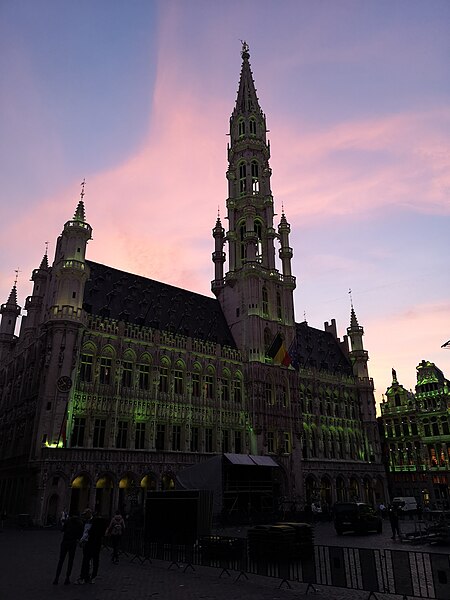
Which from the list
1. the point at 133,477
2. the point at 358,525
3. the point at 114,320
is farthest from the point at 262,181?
the point at 358,525

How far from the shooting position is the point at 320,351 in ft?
257

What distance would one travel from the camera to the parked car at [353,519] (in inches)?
1206

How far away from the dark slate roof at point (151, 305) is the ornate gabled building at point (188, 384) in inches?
7.1

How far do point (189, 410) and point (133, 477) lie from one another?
9.54 meters

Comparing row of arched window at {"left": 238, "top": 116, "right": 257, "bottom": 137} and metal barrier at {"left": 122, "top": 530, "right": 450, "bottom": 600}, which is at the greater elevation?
row of arched window at {"left": 238, "top": 116, "right": 257, "bottom": 137}

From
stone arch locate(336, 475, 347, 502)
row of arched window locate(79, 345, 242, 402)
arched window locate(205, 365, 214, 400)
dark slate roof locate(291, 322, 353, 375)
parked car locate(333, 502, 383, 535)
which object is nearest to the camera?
parked car locate(333, 502, 383, 535)

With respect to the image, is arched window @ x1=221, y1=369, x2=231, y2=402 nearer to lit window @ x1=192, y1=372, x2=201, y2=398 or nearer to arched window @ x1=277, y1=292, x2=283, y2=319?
lit window @ x1=192, y1=372, x2=201, y2=398

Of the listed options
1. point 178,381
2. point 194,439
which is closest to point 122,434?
point 178,381

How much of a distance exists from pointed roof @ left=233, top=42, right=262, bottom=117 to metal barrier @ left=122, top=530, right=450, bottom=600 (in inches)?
2893

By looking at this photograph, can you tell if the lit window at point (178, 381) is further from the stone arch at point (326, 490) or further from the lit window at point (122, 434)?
the stone arch at point (326, 490)

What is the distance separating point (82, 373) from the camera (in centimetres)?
4509

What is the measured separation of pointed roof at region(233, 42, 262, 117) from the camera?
8056 cm

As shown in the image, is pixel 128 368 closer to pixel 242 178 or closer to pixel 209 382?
pixel 209 382

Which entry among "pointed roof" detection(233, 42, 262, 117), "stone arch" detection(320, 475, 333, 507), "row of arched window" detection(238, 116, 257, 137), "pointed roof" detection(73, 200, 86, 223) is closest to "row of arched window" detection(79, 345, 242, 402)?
"pointed roof" detection(73, 200, 86, 223)
